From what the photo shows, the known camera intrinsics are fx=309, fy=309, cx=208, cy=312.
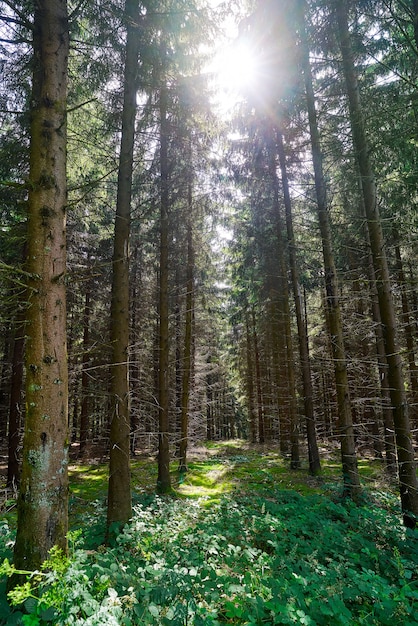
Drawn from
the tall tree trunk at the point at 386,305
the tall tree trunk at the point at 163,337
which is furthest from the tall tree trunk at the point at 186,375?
the tall tree trunk at the point at 386,305

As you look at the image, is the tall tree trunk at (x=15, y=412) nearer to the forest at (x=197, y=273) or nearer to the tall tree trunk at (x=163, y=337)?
the forest at (x=197, y=273)

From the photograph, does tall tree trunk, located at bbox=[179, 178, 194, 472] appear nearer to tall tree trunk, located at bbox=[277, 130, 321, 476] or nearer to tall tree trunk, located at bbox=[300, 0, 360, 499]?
tall tree trunk, located at bbox=[277, 130, 321, 476]

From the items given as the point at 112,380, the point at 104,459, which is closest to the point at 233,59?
the point at 112,380

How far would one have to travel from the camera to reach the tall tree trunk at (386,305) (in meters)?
5.04

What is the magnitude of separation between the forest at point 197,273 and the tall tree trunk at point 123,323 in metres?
0.03

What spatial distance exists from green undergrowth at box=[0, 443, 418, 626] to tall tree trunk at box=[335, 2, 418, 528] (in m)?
0.68

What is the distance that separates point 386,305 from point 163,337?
223 inches

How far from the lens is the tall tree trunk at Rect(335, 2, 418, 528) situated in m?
5.04

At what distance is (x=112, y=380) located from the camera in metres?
5.33

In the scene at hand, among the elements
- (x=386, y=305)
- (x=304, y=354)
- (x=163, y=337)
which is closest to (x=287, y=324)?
(x=304, y=354)

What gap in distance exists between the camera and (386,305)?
560 cm

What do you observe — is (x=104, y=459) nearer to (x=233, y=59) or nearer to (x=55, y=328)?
(x=55, y=328)

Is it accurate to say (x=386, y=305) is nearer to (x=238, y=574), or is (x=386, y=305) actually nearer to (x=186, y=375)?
(x=238, y=574)

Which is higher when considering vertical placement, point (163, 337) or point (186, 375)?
point (163, 337)
